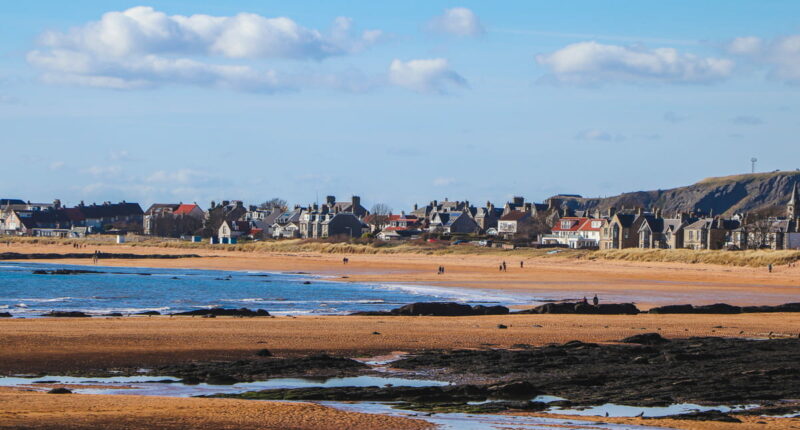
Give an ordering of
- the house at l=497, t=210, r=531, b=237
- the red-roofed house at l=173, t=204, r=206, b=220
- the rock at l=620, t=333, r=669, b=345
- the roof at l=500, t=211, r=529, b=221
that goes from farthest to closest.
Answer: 1. the red-roofed house at l=173, t=204, r=206, b=220
2. the roof at l=500, t=211, r=529, b=221
3. the house at l=497, t=210, r=531, b=237
4. the rock at l=620, t=333, r=669, b=345

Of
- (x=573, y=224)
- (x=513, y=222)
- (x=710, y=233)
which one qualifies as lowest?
(x=710, y=233)

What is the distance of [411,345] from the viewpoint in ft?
78.8

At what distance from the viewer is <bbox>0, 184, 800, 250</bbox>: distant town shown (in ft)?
315

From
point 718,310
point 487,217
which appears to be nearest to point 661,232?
point 487,217

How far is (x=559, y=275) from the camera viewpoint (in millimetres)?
65438

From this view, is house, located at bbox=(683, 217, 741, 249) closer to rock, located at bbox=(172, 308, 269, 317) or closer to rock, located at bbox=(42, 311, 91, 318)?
rock, located at bbox=(172, 308, 269, 317)

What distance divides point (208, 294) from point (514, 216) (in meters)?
92.8

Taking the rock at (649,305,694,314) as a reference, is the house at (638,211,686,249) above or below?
above

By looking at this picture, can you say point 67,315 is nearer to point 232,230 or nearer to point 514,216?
point 232,230

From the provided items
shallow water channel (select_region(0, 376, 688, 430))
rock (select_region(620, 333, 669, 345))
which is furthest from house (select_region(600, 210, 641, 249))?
shallow water channel (select_region(0, 376, 688, 430))

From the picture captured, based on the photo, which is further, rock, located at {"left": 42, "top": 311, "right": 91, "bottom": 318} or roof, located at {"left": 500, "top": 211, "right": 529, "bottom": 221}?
roof, located at {"left": 500, "top": 211, "right": 529, "bottom": 221}

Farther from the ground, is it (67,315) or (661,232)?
(661,232)

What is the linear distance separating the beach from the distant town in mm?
34888

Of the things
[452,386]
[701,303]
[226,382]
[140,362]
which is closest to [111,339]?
[140,362]
